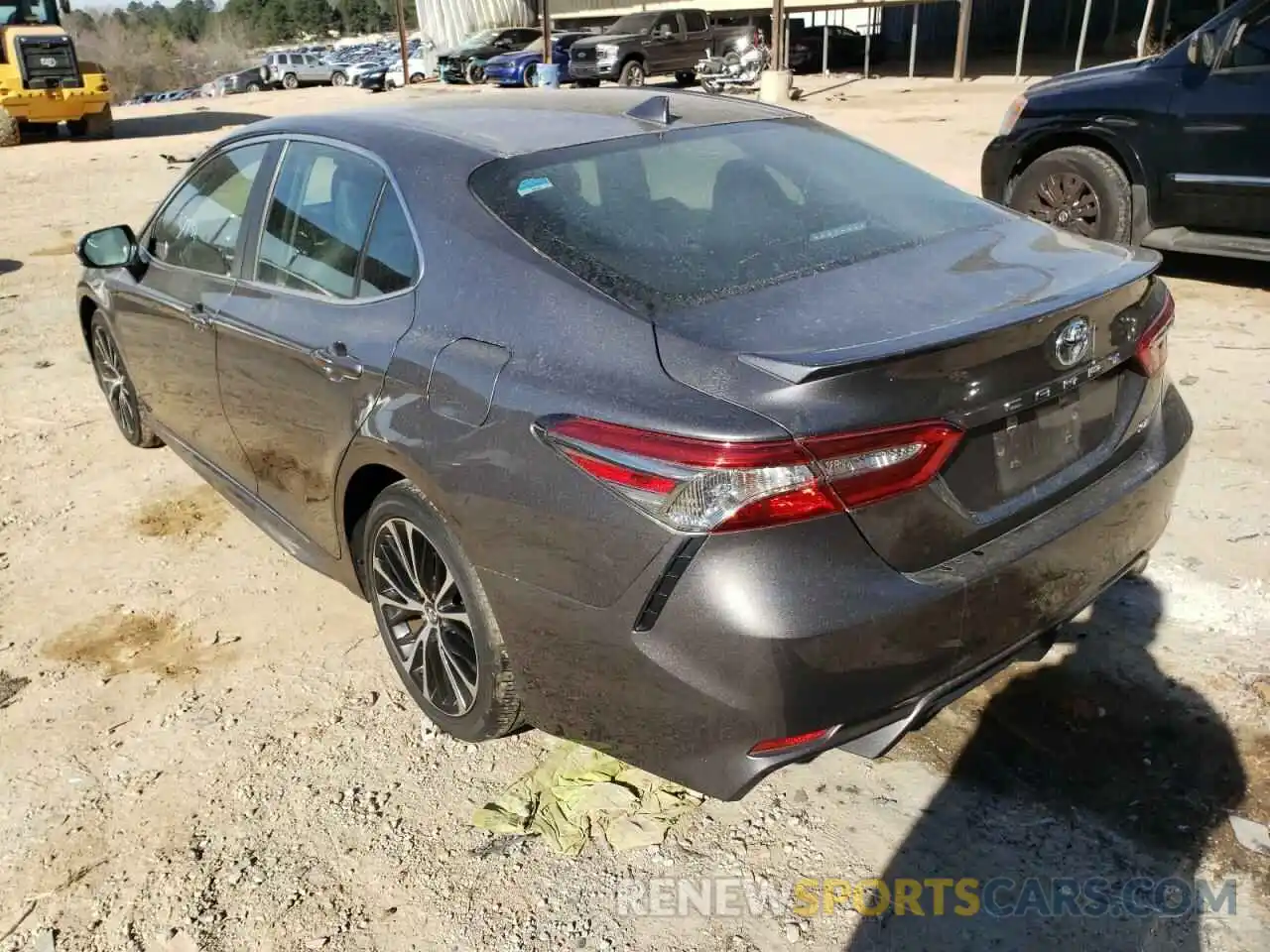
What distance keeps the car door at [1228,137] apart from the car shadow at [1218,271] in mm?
722

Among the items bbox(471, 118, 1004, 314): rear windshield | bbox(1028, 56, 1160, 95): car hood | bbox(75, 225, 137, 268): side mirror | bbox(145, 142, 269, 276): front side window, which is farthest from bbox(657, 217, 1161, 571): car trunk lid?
bbox(1028, 56, 1160, 95): car hood

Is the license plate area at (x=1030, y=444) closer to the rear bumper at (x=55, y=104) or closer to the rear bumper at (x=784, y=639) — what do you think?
the rear bumper at (x=784, y=639)

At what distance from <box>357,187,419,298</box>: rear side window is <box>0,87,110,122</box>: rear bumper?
20.2 metres

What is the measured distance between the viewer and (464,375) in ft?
8.07

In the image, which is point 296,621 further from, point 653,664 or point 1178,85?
point 1178,85

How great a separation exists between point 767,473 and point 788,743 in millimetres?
578

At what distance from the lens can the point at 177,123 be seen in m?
25.0

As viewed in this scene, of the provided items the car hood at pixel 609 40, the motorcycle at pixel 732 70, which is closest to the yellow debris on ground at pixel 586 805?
the motorcycle at pixel 732 70

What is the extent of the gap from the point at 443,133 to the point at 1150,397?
208cm

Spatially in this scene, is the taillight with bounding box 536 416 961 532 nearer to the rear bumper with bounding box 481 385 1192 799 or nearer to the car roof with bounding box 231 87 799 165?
the rear bumper with bounding box 481 385 1192 799

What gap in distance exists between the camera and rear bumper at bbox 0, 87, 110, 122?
1910 cm

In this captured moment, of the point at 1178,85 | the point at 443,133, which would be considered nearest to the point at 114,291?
the point at 443,133

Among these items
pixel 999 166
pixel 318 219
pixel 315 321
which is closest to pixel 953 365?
pixel 315 321

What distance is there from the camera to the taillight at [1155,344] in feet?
8.46
